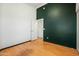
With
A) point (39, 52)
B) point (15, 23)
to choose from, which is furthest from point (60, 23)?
point (15, 23)

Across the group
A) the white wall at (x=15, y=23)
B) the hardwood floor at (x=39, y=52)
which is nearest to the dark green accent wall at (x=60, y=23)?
the hardwood floor at (x=39, y=52)

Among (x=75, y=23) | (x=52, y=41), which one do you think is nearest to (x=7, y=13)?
(x=52, y=41)

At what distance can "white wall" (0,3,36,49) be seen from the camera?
11.8 feet

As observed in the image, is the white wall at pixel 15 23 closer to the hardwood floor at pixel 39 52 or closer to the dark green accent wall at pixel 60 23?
the hardwood floor at pixel 39 52

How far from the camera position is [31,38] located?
19.2 ft

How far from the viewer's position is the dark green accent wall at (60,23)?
3.83 m

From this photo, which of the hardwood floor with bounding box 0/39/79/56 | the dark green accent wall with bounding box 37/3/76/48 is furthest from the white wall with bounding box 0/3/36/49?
the dark green accent wall with bounding box 37/3/76/48

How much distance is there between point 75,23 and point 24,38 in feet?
11.3

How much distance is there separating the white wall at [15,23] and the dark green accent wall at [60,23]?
1.28m

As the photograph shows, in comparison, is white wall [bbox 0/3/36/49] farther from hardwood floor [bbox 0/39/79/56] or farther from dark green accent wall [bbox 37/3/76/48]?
dark green accent wall [bbox 37/3/76/48]

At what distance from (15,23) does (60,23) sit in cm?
275

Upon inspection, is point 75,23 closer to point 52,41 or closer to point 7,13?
point 52,41

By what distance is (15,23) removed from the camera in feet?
14.1

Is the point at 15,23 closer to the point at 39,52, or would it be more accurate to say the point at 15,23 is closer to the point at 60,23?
the point at 39,52
